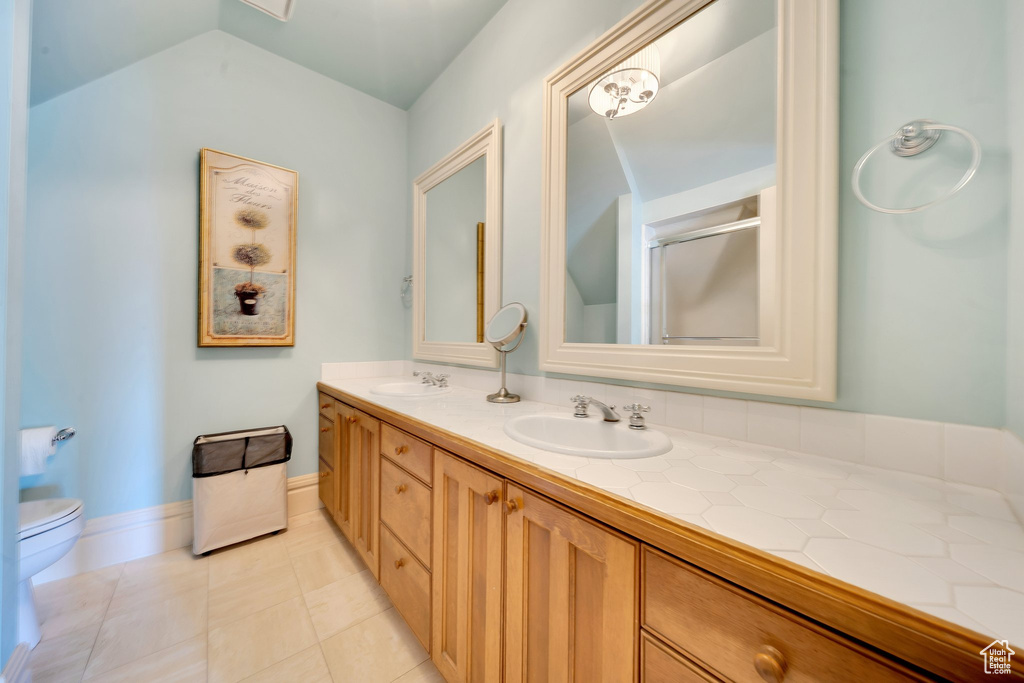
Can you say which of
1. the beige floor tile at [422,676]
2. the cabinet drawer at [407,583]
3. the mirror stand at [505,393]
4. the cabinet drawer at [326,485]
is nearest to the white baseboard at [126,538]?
the cabinet drawer at [326,485]

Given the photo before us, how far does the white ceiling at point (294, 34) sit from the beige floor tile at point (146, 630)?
2127mm

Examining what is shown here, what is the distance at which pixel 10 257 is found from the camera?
2.92 ft

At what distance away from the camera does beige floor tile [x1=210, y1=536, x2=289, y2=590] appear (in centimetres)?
153

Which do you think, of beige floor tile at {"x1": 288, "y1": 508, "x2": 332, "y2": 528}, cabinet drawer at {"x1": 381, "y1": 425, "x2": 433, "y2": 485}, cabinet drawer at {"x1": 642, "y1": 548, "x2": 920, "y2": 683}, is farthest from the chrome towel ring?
beige floor tile at {"x1": 288, "y1": 508, "x2": 332, "y2": 528}

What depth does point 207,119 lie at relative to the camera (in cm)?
177

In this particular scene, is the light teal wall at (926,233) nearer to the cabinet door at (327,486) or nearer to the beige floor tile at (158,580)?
the cabinet door at (327,486)

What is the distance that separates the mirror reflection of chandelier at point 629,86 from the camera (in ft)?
3.46

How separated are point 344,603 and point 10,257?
60.2 inches

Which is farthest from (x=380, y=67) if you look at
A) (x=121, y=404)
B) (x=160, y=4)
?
(x=121, y=404)

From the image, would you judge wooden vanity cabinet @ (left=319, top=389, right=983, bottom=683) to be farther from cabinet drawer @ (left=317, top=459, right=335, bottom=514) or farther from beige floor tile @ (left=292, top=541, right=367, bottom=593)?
cabinet drawer @ (left=317, top=459, right=335, bottom=514)

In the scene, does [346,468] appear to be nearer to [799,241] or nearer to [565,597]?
[565,597]

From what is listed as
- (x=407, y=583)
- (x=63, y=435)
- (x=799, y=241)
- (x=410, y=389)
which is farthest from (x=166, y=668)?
(x=799, y=241)

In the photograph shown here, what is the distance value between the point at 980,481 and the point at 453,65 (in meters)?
2.55

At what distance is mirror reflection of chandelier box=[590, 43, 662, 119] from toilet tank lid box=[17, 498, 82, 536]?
8.02 ft
